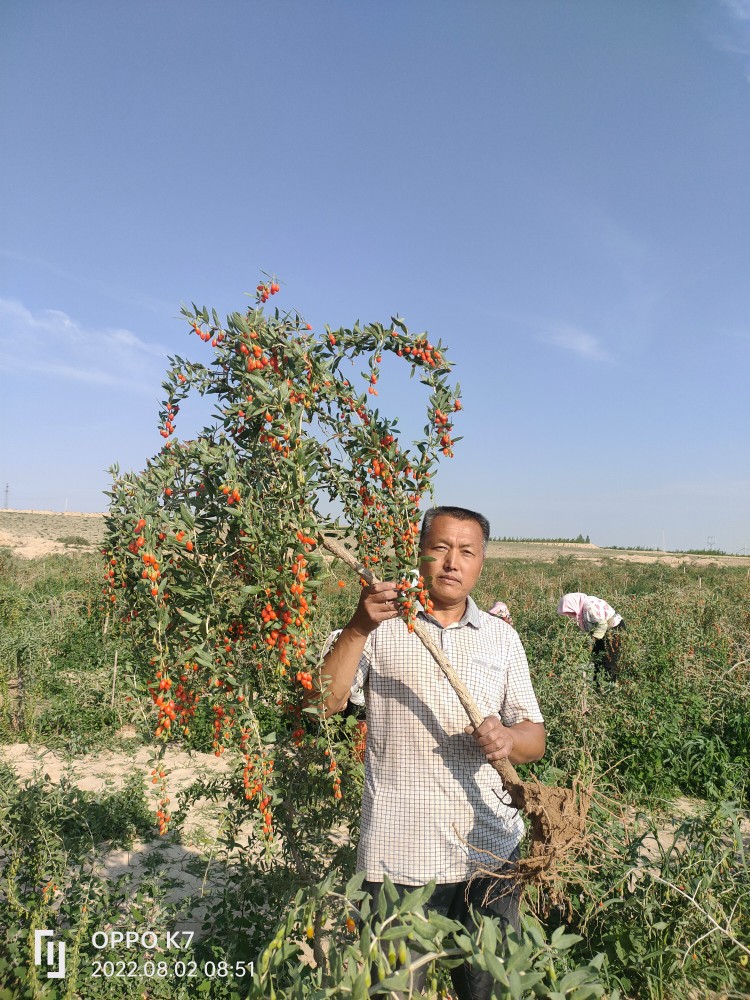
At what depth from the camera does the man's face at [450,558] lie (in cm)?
232

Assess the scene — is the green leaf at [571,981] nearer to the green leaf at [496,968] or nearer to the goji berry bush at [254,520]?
the green leaf at [496,968]

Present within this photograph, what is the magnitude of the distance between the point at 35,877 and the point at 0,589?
9.46m

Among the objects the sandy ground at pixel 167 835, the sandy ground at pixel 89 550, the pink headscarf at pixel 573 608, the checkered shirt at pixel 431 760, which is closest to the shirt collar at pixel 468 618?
the checkered shirt at pixel 431 760

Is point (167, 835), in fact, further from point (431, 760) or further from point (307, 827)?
point (431, 760)

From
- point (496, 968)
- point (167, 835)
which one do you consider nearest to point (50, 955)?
point (167, 835)

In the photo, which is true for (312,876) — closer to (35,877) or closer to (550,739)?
(35,877)

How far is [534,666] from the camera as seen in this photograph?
6.86 metres

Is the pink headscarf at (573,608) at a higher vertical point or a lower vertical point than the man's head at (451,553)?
lower

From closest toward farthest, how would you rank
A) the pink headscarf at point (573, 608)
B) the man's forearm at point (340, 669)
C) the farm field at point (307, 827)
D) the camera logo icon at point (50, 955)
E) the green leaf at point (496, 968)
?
the green leaf at point (496, 968) < the man's forearm at point (340, 669) < the farm field at point (307, 827) < the camera logo icon at point (50, 955) < the pink headscarf at point (573, 608)

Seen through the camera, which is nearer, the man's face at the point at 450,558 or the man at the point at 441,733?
the man at the point at 441,733

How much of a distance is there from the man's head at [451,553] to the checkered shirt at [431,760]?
0.35 ft

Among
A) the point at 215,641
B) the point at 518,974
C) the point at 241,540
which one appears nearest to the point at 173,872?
the point at 215,641

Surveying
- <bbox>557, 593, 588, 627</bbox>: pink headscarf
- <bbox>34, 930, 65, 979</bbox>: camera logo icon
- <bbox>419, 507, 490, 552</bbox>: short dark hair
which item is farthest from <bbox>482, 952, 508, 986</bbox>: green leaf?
<bbox>557, 593, 588, 627</bbox>: pink headscarf

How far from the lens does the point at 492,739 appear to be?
210cm
